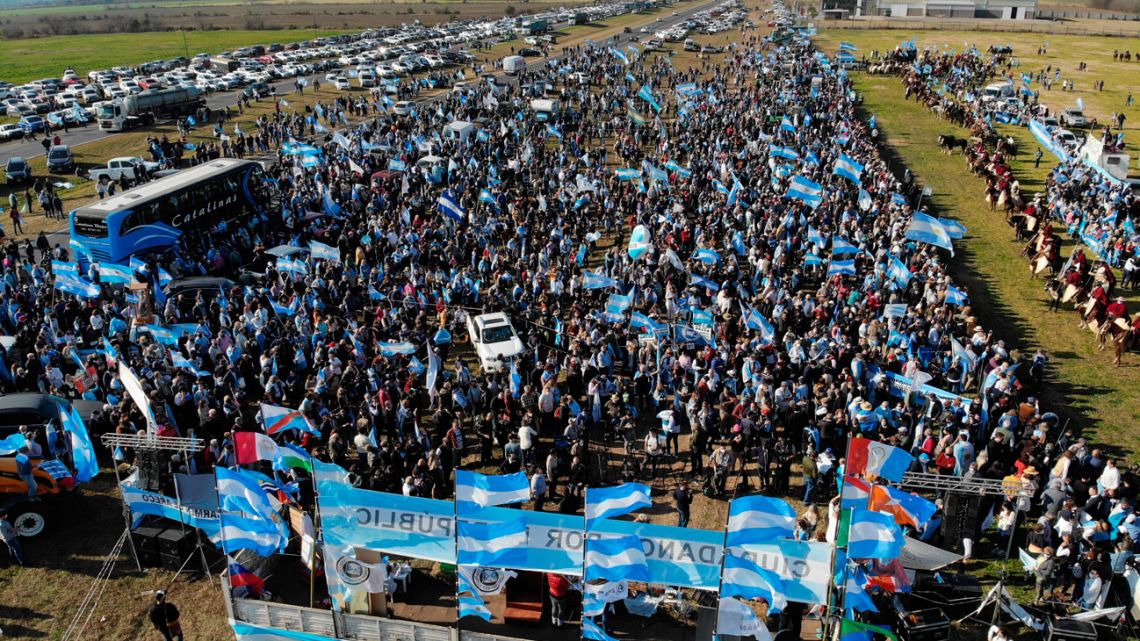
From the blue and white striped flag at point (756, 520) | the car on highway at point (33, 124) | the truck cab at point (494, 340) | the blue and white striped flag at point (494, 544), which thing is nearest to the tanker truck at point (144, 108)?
the car on highway at point (33, 124)

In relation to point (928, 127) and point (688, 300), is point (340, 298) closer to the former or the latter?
point (688, 300)

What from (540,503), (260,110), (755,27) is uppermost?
(755,27)

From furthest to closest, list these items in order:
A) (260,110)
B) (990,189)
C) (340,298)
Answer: (260,110) < (990,189) < (340,298)

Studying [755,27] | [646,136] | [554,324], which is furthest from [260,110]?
[755,27]

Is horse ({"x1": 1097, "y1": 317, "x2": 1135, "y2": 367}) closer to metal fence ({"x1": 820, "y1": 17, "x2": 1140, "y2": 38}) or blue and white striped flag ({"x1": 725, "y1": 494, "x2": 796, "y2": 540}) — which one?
blue and white striped flag ({"x1": 725, "y1": 494, "x2": 796, "y2": 540})

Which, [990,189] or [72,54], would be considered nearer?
[990,189]

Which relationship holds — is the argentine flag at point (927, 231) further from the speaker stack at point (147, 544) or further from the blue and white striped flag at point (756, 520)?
the speaker stack at point (147, 544)

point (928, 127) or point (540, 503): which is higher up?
point (928, 127)

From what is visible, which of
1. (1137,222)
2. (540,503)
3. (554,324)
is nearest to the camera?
(540,503)

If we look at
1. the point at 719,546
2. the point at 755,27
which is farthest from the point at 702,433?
the point at 755,27
